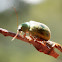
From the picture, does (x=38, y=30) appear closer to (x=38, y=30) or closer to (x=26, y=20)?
(x=38, y=30)

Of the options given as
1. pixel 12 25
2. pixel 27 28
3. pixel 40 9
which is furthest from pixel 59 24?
pixel 27 28

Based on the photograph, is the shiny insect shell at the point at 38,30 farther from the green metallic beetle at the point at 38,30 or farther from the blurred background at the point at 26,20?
the blurred background at the point at 26,20

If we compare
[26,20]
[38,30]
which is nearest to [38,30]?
[38,30]

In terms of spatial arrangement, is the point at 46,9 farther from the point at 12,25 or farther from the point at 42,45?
the point at 42,45

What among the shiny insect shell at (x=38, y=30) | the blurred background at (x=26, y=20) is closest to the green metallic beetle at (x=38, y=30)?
the shiny insect shell at (x=38, y=30)

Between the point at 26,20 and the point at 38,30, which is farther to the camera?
the point at 26,20

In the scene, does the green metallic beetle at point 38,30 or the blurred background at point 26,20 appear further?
the blurred background at point 26,20

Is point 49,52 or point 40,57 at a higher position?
point 49,52

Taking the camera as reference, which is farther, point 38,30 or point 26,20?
point 26,20

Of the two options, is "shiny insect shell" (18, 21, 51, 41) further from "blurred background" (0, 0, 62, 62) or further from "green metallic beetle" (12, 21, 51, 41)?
"blurred background" (0, 0, 62, 62)
